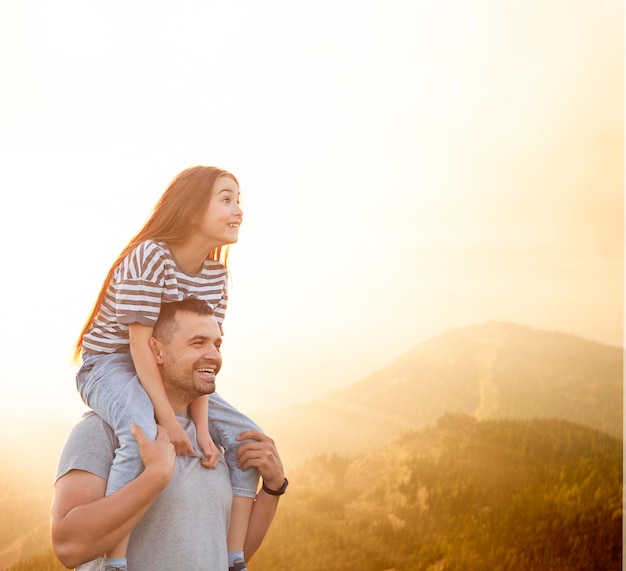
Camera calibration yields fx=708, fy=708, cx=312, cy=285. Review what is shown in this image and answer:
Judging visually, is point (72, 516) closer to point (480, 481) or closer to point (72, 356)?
point (72, 356)

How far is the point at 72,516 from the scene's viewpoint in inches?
109

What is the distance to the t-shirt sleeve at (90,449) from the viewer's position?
9.61 ft

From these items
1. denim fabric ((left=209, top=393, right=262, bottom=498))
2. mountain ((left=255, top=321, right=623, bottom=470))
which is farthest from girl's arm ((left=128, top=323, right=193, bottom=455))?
mountain ((left=255, top=321, right=623, bottom=470))

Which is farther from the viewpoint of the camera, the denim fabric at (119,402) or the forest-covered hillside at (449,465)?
the forest-covered hillside at (449,465)

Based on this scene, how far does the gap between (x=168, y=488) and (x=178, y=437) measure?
0.72ft

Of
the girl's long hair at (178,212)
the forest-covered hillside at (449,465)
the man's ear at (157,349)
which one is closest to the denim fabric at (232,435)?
the man's ear at (157,349)

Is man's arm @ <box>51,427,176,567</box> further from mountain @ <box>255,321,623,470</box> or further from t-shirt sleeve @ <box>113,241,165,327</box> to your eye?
mountain @ <box>255,321,623,470</box>

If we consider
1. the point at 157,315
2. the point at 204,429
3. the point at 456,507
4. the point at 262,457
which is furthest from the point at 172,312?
the point at 456,507

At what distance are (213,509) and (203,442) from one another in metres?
0.31

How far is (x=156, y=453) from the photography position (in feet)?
9.45

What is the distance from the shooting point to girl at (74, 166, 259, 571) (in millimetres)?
3123

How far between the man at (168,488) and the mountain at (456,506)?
139 inches

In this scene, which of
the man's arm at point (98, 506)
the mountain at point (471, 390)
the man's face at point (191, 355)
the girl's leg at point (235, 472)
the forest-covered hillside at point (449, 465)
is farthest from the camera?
the mountain at point (471, 390)

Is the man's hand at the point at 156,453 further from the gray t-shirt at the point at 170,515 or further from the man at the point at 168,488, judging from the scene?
the gray t-shirt at the point at 170,515
